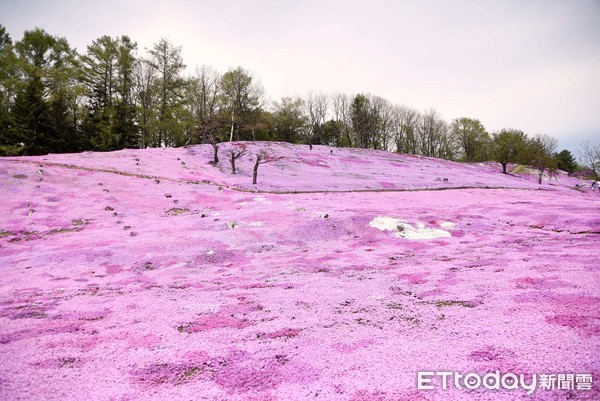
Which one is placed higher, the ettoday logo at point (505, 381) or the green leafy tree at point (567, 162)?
the green leafy tree at point (567, 162)

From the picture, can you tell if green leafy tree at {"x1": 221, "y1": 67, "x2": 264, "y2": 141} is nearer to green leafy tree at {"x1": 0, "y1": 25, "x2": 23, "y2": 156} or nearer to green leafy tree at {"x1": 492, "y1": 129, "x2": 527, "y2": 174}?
green leafy tree at {"x1": 0, "y1": 25, "x2": 23, "y2": 156}

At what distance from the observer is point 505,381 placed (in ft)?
10.3

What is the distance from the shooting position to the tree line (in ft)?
133

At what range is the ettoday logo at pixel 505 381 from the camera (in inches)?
116

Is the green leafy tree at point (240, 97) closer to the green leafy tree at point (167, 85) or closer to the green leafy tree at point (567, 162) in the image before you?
the green leafy tree at point (167, 85)

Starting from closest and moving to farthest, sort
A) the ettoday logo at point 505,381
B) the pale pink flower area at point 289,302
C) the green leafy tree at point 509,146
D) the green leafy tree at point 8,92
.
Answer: the ettoday logo at point 505,381 → the pale pink flower area at point 289,302 → the green leafy tree at point 8,92 → the green leafy tree at point 509,146

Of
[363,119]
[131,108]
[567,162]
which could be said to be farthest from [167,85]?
[567,162]

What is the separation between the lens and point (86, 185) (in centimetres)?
2114

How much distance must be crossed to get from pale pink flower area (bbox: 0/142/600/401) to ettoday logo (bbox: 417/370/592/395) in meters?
0.08

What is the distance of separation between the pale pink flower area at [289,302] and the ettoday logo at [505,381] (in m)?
0.08

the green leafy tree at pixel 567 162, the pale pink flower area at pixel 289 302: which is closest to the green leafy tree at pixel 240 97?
the pale pink flower area at pixel 289 302

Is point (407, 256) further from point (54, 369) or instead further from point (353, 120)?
point (353, 120)

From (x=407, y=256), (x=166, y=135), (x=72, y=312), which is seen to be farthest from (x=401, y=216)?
(x=166, y=135)

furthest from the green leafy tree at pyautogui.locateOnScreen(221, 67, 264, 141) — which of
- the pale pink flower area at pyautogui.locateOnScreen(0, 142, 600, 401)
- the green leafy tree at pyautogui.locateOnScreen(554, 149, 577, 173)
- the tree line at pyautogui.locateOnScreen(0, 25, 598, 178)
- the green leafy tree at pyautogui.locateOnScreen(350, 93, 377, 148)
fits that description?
A: the green leafy tree at pyautogui.locateOnScreen(554, 149, 577, 173)
